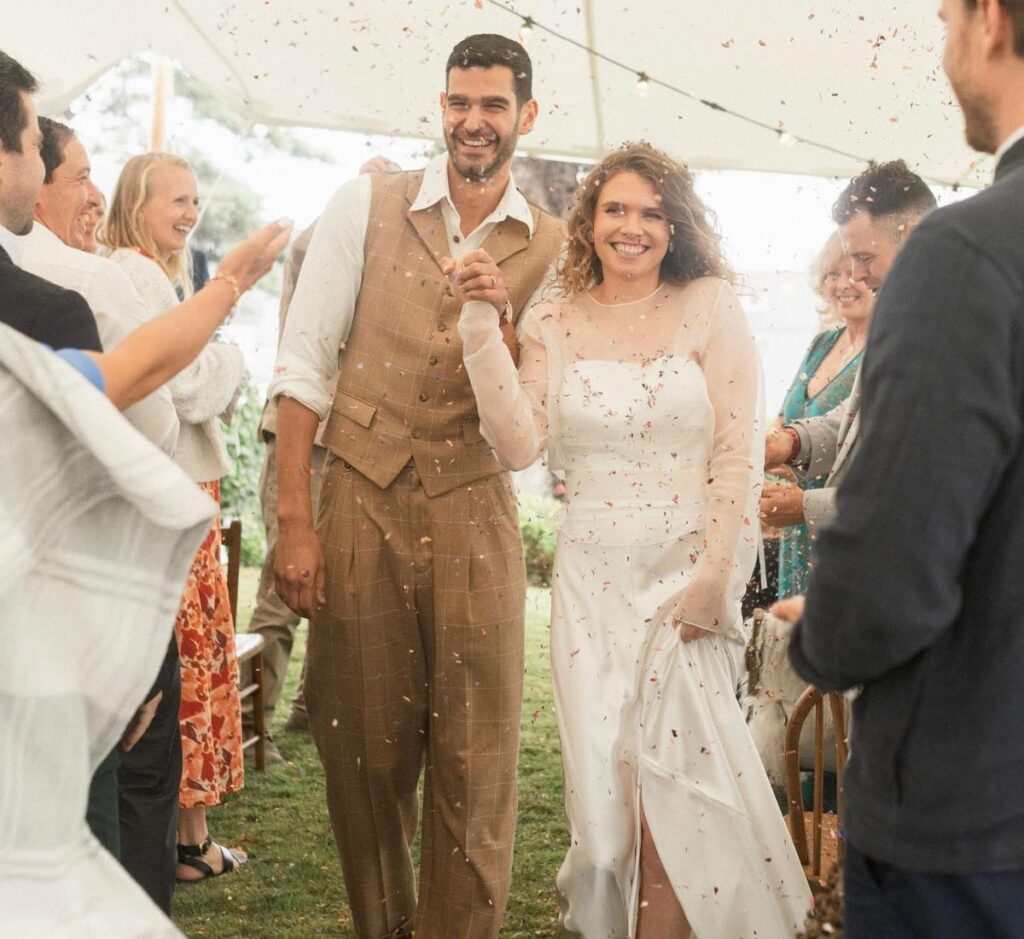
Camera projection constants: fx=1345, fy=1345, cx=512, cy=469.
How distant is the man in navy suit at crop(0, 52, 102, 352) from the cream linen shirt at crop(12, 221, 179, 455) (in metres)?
0.27

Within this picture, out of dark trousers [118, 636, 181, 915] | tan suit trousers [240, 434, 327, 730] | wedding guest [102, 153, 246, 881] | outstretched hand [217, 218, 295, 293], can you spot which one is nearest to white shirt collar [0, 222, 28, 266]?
outstretched hand [217, 218, 295, 293]

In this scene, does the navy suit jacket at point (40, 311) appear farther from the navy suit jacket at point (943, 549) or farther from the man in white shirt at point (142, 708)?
the navy suit jacket at point (943, 549)

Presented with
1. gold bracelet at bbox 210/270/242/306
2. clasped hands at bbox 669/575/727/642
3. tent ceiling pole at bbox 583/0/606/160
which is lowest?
clasped hands at bbox 669/575/727/642

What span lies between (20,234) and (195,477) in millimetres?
1435

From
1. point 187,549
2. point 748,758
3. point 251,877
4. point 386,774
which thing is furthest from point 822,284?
point 187,549

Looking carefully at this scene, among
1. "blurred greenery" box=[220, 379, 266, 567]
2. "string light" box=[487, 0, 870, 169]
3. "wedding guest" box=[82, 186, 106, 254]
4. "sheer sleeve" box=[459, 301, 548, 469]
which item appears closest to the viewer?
"sheer sleeve" box=[459, 301, 548, 469]

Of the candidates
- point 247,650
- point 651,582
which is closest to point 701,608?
point 651,582

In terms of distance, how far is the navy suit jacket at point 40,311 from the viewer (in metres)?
1.87

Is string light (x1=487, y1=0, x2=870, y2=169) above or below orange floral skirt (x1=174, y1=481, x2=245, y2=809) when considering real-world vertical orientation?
above

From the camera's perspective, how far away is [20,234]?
7.01 ft

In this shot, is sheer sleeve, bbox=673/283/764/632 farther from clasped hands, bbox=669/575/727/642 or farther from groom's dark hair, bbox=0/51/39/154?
groom's dark hair, bbox=0/51/39/154

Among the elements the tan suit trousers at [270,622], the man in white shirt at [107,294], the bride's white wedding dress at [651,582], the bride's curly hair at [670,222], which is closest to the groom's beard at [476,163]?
the bride's curly hair at [670,222]

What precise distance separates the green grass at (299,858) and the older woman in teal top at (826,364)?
3.60 feet

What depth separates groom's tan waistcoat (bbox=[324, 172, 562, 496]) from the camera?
292 centimetres
